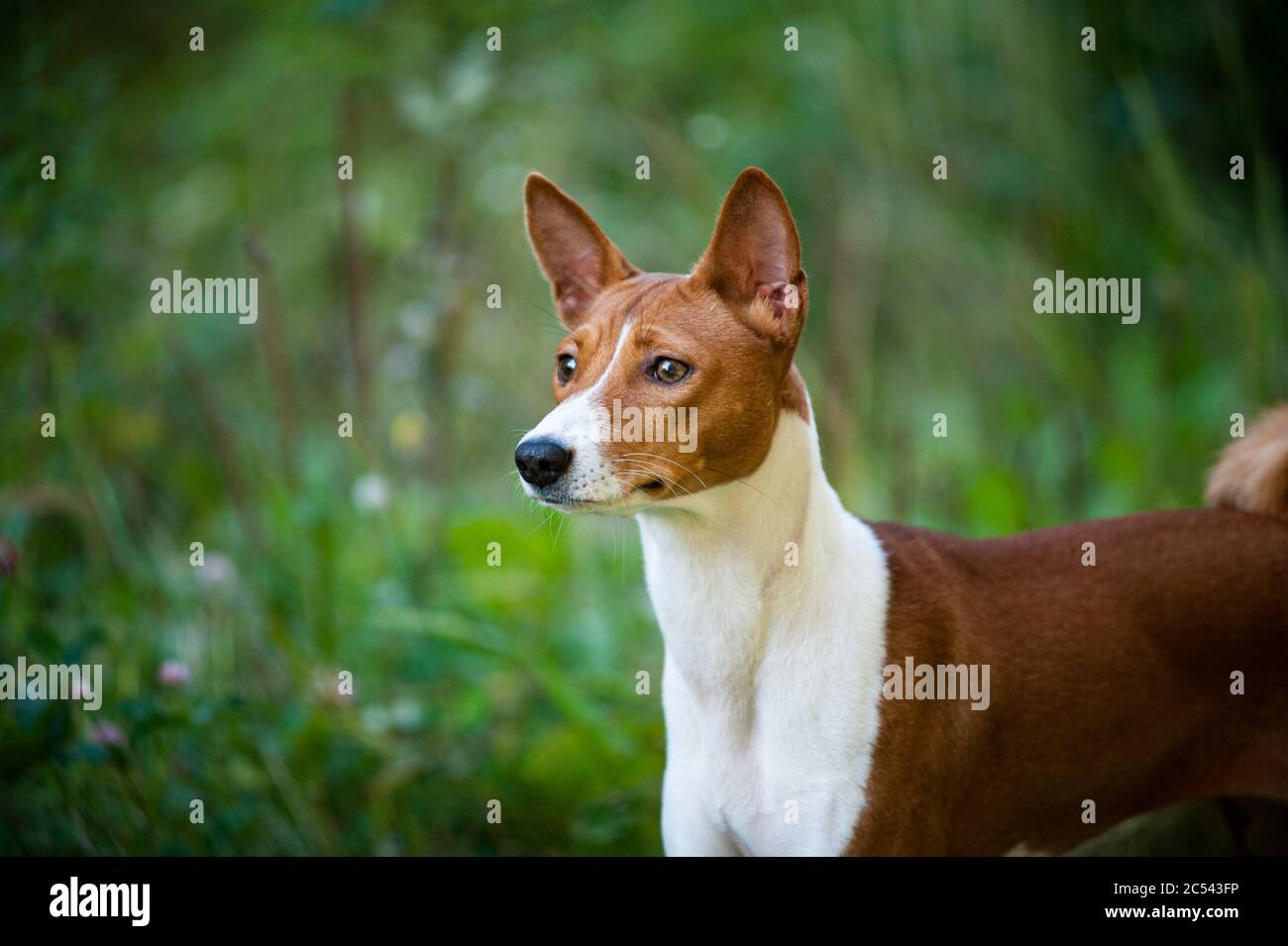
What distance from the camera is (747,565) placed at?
2.86 meters

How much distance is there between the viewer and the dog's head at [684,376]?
2.65 m

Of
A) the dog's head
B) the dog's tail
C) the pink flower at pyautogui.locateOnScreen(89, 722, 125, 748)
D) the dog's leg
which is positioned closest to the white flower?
the pink flower at pyautogui.locateOnScreen(89, 722, 125, 748)

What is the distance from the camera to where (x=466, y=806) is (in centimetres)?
413

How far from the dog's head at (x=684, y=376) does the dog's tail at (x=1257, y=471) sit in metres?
1.22

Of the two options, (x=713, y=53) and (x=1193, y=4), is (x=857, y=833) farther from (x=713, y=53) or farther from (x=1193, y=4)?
(x=713, y=53)

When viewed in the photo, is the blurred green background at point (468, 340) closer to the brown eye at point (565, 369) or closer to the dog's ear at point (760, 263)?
the brown eye at point (565, 369)

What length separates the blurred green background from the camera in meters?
4.07

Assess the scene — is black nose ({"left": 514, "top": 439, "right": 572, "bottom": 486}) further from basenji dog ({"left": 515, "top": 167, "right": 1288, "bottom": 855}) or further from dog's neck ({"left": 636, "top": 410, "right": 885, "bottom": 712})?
dog's neck ({"left": 636, "top": 410, "right": 885, "bottom": 712})

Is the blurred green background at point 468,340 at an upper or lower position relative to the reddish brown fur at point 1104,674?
upper

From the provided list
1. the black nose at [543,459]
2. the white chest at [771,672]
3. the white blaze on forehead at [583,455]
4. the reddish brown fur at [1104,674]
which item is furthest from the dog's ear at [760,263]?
the reddish brown fur at [1104,674]

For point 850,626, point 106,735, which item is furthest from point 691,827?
point 106,735

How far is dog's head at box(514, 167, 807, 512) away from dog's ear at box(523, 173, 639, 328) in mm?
191

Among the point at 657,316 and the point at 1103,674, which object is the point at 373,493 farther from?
the point at 1103,674
